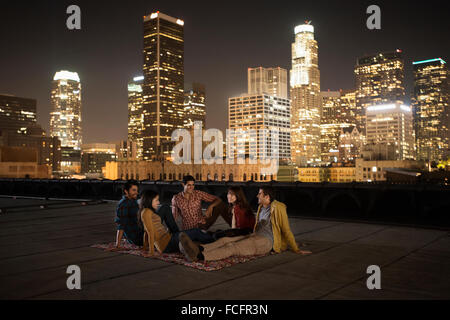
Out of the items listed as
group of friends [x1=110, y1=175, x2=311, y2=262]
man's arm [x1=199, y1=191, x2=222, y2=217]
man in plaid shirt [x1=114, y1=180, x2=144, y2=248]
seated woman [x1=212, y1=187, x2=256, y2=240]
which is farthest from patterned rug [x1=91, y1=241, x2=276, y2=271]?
man's arm [x1=199, y1=191, x2=222, y2=217]

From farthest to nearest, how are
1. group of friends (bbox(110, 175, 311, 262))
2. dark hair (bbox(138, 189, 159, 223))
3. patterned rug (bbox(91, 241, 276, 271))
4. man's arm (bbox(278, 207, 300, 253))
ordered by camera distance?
man's arm (bbox(278, 207, 300, 253))
dark hair (bbox(138, 189, 159, 223))
group of friends (bbox(110, 175, 311, 262))
patterned rug (bbox(91, 241, 276, 271))

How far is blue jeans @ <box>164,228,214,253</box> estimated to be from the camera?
938cm

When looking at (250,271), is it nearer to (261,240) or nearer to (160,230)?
(261,240)

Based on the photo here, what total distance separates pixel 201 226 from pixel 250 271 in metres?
2.90

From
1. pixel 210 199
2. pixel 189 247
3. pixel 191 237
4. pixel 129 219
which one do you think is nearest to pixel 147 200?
pixel 129 219

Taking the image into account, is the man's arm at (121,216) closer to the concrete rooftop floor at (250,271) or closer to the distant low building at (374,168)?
the concrete rooftop floor at (250,271)

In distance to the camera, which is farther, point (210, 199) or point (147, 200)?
point (210, 199)

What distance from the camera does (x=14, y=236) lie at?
12.8 metres

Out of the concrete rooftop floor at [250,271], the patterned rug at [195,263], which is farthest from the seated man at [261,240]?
the concrete rooftop floor at [250,271]

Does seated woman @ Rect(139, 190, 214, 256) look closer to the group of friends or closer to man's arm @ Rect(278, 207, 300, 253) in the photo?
the group of friends

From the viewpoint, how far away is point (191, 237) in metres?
9.39

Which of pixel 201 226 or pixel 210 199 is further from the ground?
pixel 210 199
